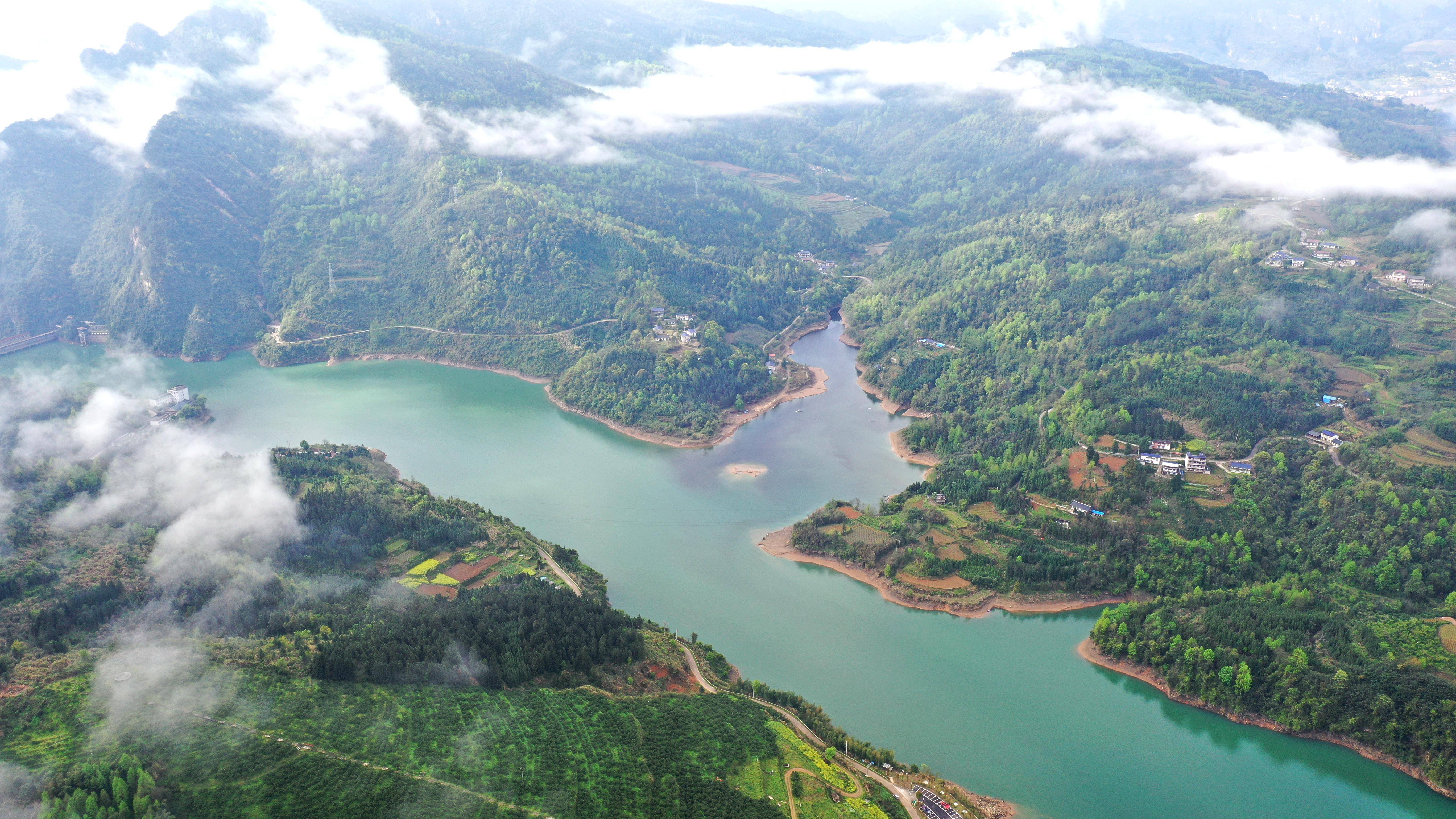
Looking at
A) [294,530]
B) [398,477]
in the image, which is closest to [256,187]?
[398,477]

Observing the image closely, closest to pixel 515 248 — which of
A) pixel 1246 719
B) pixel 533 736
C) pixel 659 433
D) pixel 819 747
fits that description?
pixel 659 433

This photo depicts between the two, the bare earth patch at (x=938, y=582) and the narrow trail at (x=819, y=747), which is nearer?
the narrow trail at (x=819, y=747)

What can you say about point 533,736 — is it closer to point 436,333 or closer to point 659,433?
point 659,433

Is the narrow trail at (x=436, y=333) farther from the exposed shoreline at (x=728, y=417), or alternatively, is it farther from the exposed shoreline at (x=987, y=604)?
the exposed shoreline at (x=987, y=604)

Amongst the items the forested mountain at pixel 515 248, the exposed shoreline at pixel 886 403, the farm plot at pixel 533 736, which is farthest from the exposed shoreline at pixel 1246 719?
the forested mountain at pixel 515 248

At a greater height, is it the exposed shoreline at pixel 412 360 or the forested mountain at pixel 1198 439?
the forested mountain at pixel 1198 439

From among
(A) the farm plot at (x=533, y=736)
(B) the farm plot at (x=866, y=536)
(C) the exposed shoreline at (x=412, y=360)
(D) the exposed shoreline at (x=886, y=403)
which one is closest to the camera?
(A) the farm plot at (x=533, y=736)

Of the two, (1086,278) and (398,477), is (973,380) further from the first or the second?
(398,477)
